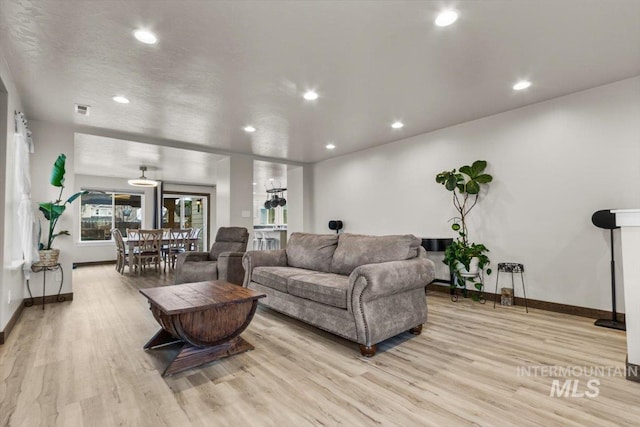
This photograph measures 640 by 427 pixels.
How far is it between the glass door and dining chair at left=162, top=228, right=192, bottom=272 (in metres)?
→ 2.59

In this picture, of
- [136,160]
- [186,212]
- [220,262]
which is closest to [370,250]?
[220,262]

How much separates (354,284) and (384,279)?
252mm

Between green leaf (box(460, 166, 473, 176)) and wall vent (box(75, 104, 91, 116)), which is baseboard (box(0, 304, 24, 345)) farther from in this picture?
green leaf (box(460, 166, 473, 176))

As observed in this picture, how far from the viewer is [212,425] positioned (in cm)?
160

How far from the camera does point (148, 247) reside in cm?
663

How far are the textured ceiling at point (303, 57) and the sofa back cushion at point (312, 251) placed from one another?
5.36ft

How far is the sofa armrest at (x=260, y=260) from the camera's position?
384cm

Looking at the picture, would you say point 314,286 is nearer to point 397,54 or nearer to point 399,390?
point 399,390

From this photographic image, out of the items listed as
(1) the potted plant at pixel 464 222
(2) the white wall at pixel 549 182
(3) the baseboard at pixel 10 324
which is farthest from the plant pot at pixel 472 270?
(3) the baseboard at pixel 10 324

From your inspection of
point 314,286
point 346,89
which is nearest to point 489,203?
point 346,89

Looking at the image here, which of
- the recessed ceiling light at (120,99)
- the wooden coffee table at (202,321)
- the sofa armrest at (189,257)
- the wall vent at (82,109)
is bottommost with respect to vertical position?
the wooden coffee table at (202,321)

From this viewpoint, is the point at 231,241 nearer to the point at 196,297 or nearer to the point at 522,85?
the point at 196,297

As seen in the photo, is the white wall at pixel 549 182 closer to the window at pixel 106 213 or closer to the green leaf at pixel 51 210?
the green leaf at pixel 51 210

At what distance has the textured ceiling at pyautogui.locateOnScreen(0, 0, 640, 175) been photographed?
208 cm
